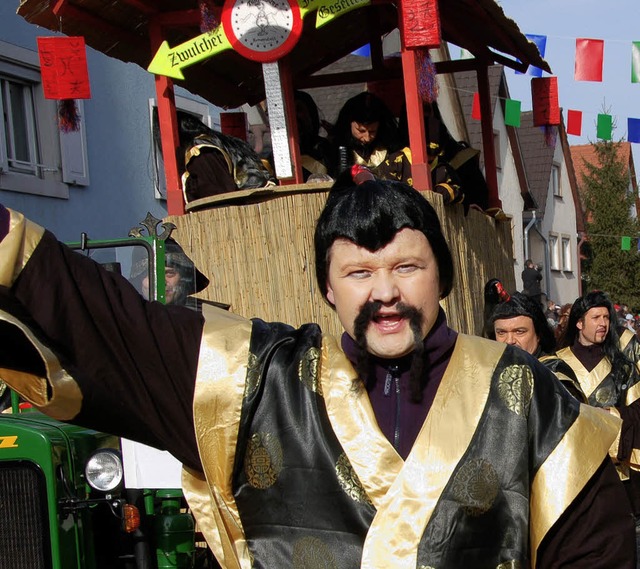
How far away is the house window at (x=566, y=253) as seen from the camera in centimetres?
3002

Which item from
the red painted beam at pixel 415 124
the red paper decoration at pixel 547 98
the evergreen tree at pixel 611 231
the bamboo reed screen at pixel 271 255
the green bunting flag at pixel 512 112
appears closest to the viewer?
the bamboo reed screen at pixel 271 255

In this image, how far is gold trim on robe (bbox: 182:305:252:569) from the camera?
7.13 feet

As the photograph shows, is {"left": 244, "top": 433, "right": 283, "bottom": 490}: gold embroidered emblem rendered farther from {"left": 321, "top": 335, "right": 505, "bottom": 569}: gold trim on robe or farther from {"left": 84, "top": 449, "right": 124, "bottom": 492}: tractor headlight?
{"left": 84, "top": 449, "right": 124, "bottom": 492}: tractor headlight

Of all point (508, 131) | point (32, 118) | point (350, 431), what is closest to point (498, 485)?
point (350, 431)

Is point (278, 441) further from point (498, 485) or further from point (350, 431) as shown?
point (498, 485)

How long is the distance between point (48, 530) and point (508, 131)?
2160 centimetres

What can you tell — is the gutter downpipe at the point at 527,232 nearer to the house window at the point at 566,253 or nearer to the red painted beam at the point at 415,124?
the house window at the point at 566,253

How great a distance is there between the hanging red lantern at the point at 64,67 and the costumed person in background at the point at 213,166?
666 mm

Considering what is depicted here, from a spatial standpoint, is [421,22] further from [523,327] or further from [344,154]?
[523,327]

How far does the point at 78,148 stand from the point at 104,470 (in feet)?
24.9

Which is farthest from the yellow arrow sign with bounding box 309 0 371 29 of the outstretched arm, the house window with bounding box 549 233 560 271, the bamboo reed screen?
the house window with bounding box 549 233 560 271

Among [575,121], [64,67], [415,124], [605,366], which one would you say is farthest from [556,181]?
[64,67]

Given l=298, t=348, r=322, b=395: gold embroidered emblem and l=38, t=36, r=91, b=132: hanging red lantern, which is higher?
l=38, t=36, r=91, b=132: hanging red lantern

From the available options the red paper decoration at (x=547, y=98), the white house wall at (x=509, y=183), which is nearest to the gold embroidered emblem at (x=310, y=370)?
the red paper decoration at (x=547, y=98)
